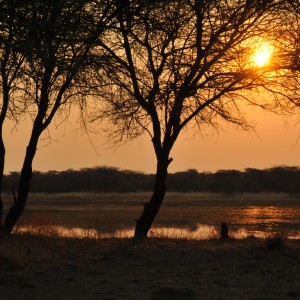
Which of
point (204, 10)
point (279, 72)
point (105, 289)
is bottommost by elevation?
point (105, 289)

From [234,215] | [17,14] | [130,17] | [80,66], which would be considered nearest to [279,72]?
[130,17]

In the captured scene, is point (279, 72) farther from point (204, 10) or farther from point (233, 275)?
point (233, 275)

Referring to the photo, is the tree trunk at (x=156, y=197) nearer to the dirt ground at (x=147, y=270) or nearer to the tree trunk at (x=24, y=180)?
the dirt ground at (x=147, y=270)

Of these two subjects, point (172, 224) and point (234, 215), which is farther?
point (234, 215)

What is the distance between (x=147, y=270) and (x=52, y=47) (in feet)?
15.2

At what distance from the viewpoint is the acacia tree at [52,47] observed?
528 inches

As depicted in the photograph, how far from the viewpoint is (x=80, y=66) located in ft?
47.8

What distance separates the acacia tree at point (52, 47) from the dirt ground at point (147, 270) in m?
3.25

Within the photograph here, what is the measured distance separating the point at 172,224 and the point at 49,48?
19690mm

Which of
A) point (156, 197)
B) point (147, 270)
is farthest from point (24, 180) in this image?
point (147, 270)

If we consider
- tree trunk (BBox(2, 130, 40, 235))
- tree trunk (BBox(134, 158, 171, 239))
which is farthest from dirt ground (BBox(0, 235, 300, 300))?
tree trunk (BBox(134, 158, 171, 239))

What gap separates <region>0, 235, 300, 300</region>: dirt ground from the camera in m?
11.8

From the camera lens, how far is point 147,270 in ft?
44.7

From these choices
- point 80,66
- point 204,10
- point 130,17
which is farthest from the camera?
point 204,10
